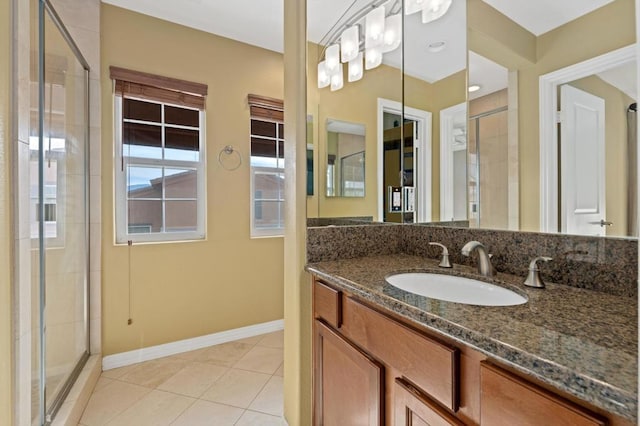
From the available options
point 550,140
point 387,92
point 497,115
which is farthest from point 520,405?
point 387,92

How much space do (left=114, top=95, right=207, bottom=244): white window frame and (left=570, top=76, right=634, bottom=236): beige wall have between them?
2.44 m

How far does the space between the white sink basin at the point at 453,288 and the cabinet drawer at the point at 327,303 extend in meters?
0.22

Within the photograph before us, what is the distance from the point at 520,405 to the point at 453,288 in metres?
0.59

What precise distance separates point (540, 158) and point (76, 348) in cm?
269

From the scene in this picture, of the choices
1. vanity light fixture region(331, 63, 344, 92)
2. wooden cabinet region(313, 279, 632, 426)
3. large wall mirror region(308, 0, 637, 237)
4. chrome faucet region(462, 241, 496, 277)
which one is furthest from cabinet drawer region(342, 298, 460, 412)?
vanity light fixture region(331, 63, 344, 92)

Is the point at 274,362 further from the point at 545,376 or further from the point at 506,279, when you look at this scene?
the point at 545,376

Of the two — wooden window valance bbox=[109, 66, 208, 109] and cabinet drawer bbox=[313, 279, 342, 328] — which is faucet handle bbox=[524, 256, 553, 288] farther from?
wooden window valance bbox=[109, 66, 208, 109]

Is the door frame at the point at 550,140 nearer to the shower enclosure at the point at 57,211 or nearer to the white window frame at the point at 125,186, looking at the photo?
the shower enclosure at the point at 57,211

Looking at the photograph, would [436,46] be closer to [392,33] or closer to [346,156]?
[392,33]

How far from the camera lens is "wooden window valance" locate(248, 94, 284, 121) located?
2.69m

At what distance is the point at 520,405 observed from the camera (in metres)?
0.55

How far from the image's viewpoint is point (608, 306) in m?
0.75

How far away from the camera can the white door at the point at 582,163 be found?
2.90ft

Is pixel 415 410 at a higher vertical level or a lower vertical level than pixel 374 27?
lower
